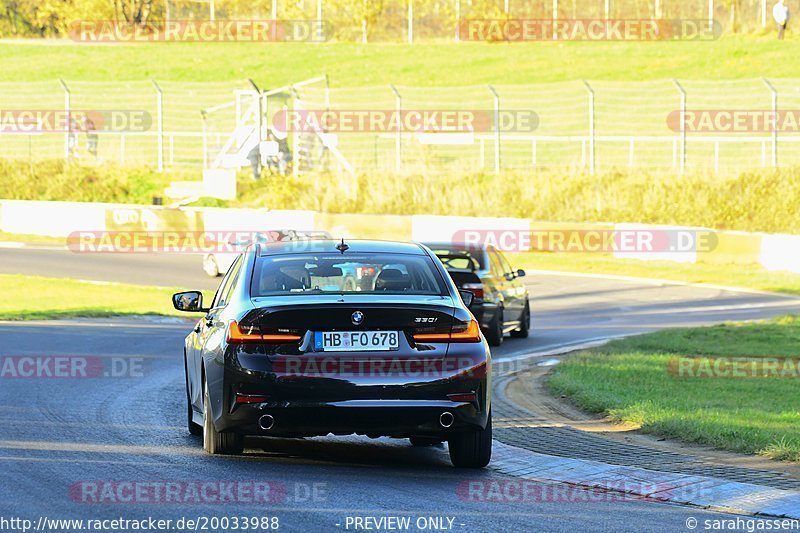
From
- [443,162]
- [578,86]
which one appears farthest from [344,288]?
[578,86]

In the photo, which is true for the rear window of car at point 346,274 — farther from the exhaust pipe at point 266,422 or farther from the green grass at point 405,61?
the green grass at point 405,61

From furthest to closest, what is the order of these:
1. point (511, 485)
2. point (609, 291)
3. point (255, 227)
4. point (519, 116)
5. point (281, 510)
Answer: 1. point (519, 116)
2. point (255, 227)
3. point (609, 291)
4. point (511, 485)
5. point (281, 510)

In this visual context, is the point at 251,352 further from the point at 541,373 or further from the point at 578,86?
the point at 578,86

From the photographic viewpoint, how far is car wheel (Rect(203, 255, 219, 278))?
2831cm

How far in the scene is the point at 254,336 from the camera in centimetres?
848

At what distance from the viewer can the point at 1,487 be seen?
25.9 ft

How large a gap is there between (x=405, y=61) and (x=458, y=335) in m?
58.8

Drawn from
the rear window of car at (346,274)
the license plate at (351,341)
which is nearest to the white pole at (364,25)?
the rear window of car at (346,274)

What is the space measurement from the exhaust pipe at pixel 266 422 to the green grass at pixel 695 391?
3339 mm

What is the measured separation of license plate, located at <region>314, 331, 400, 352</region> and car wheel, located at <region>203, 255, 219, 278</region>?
20.1 meters

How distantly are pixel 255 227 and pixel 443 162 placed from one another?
27.1ft

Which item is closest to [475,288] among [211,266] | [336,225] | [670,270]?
[211,266]

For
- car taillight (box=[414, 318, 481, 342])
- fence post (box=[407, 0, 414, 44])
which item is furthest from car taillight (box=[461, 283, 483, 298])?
fence post (box=[407, 0, 414, 44])

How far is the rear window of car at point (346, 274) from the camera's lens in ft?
29.8
